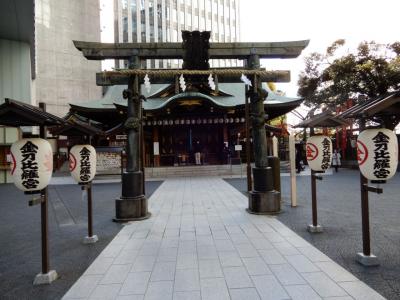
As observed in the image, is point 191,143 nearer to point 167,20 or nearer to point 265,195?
point 265,195

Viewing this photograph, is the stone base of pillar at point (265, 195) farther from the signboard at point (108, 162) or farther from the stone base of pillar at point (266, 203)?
the signboard at point (108, 162)

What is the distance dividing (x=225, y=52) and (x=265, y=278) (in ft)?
19.6

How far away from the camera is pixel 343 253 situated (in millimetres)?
4703

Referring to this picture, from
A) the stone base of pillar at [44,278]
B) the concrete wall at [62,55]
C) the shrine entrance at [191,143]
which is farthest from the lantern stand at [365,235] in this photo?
the concrete wall at [62,55]

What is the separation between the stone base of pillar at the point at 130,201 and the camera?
738 centimetres

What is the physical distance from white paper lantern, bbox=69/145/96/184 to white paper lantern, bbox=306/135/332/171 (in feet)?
15.1

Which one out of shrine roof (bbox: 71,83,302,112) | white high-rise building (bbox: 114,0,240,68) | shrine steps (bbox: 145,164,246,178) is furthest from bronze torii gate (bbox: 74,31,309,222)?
white high-rise building (bbox: 114,0,240,68)

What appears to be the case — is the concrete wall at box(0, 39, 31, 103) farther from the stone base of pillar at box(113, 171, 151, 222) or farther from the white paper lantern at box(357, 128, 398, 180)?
the white paper lantern at box(357, 128, 398, 180)

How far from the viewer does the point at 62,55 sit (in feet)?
126

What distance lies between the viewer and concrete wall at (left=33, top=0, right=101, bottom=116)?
37125 mm

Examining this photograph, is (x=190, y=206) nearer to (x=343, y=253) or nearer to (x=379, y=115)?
(x=343, y=253)

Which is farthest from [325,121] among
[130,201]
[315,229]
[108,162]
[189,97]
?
[108,162]

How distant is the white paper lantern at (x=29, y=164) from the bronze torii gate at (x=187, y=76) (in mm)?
3273

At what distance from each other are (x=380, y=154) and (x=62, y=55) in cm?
4189
